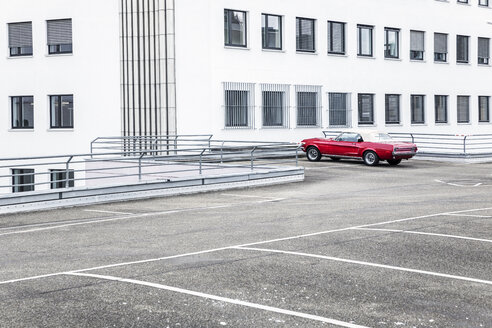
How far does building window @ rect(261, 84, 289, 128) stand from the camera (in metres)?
38.7

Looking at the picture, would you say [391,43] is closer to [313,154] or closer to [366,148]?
[313,154]

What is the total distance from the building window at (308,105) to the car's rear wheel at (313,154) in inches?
224

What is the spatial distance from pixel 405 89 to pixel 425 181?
20.0 m

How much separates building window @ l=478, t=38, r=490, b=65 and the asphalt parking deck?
32763mm

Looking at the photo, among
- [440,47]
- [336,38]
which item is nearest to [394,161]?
[336,38]

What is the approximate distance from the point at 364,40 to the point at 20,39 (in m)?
17.3

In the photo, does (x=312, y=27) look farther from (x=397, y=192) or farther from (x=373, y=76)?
(x=397, y=192)

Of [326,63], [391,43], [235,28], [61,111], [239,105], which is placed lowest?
[61,111]

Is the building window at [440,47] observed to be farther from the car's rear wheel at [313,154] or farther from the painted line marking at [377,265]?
the painted line marking at [377,265]

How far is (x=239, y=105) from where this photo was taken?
37.8 m

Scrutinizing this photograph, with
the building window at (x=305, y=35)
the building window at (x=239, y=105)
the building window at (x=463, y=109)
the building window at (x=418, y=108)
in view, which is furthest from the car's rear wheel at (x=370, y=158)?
the building window at (x=463, y=109)

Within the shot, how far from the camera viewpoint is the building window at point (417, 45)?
152 feet

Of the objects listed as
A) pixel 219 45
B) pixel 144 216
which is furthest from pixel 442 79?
pixel 144 216

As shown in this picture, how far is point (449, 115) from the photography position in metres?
48.3
